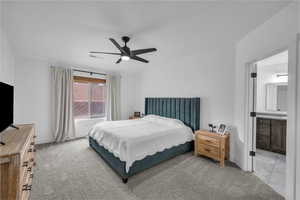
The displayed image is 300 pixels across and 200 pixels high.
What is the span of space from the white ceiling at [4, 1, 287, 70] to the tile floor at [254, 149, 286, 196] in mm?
2544

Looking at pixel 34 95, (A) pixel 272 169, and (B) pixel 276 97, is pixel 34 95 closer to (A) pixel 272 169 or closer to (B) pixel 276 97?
(A) pixel 272 169

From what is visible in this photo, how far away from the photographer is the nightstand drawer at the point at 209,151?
2.64 meters

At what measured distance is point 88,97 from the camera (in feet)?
15.8

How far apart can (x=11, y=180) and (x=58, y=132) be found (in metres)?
3.42

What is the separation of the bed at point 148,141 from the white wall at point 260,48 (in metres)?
0.98

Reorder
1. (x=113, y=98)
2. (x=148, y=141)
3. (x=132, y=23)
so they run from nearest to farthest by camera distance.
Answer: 1. (x=132, y=23)
2. (x=148, y=141)
3. (x=113, y=98)

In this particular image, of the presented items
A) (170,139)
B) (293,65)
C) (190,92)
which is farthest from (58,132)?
(293,65)

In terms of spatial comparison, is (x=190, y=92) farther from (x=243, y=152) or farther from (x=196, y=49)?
(x=243, y=152)

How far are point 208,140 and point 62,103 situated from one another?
428cm

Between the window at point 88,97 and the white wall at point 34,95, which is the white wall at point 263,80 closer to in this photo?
the window at point 88,97

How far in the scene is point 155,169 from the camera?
2.48m

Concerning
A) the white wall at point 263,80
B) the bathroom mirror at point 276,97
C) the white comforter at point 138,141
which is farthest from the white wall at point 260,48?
the bathroom mirror at point 276,97

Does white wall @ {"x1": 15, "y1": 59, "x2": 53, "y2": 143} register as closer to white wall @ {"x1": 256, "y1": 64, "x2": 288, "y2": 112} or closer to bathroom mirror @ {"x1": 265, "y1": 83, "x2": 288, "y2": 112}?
white wall @ {"x1": 256, "y1": 64, "x2": 288, "y2": 112}

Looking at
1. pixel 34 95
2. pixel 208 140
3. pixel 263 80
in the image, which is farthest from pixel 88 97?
pixel 263 80
